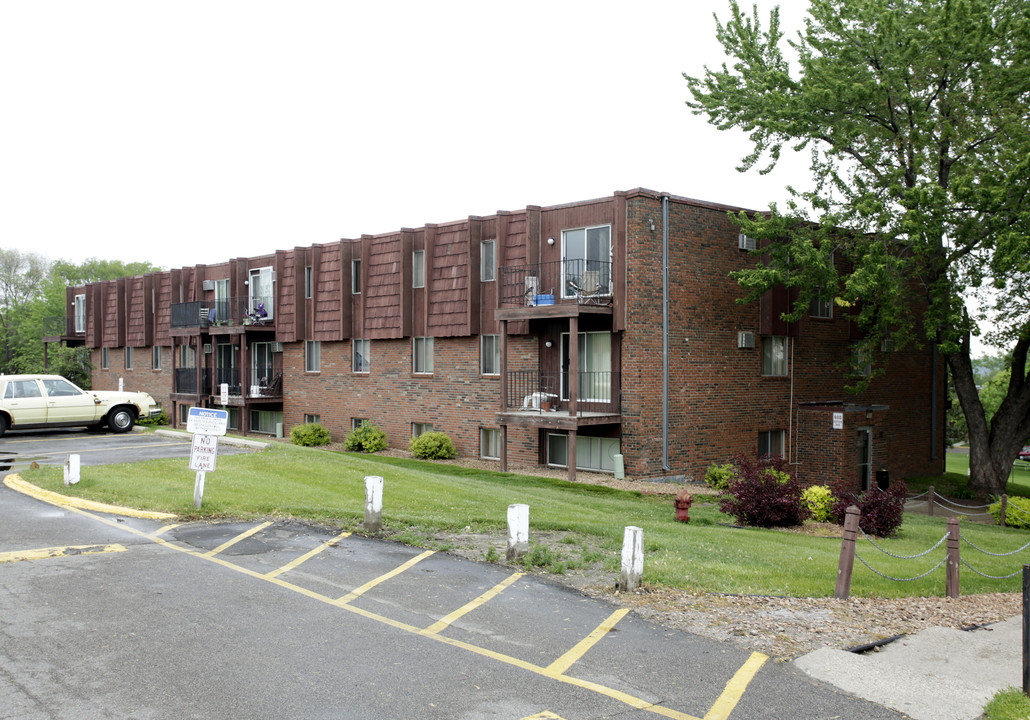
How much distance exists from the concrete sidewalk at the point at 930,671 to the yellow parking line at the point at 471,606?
3.07 meters

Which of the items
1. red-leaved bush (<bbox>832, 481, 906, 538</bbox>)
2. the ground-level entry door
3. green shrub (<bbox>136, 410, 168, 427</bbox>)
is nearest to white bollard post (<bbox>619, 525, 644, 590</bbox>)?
red-leaved bush (<bbox>832, 481, 906, 538</bbox>)

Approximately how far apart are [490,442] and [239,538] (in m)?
15.1

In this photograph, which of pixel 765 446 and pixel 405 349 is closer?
pixel 765 446

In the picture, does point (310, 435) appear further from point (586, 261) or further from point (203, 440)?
point (203, 440)

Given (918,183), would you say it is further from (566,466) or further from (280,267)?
(280,267)

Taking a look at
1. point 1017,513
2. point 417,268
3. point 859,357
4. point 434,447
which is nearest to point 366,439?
point 434,447

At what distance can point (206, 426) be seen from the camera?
1338cm

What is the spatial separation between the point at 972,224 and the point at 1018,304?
4.90 metres

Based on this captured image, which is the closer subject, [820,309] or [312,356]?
[820,309]

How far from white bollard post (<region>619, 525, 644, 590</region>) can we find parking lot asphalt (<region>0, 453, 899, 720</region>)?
1.71 feet

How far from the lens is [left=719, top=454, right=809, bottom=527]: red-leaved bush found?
16562 mm

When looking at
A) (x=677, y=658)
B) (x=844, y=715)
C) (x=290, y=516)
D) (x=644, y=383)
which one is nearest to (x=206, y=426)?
(x=290, y=516)

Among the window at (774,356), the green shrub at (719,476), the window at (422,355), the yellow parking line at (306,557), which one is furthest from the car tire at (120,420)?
the window at (774,356)

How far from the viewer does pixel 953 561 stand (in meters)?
11.3
